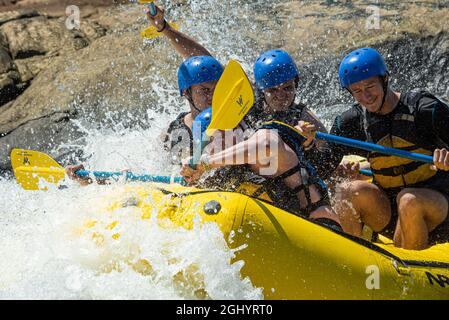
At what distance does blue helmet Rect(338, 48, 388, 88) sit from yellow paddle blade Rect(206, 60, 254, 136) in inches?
25.5

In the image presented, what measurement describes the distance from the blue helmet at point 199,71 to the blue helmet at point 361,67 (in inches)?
35.3

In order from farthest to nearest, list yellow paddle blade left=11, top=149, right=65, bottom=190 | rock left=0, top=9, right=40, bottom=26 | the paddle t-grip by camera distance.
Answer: rock left=0, top=9, right=40, bottom=26
the paddle t-grip
yellow paddle blade left=11, top=149, right=65, bottom=190

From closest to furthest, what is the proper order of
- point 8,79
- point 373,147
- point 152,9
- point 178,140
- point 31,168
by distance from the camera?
point 373,147 < point 178,140 < point 31,168 < point 152,9 < point 8,79

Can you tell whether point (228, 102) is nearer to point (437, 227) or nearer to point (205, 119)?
point (205, 119)

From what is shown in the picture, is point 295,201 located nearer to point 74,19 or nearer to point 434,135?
point 434,135

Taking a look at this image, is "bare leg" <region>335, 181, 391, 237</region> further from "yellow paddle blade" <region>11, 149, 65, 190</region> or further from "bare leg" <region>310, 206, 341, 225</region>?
"yellow paddle blade" <region>11, 149, 65, 190</region>

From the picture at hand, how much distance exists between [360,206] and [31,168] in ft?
7.39

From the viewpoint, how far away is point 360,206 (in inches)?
162

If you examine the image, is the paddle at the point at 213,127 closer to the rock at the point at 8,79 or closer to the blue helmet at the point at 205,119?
the blue helmet at the point at 205,119

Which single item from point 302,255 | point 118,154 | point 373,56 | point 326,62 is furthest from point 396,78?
point 302,255

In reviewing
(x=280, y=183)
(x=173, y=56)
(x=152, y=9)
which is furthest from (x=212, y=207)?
(x=173, y=56)

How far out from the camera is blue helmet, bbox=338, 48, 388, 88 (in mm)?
3902

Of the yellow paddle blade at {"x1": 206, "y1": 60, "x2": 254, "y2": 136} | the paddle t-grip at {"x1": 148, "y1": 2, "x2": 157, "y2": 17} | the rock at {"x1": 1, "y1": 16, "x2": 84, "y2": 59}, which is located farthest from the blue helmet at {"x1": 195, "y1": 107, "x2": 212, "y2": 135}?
the rock at {"x1": 1, "y1": 16, "x2": 84, "y2": 59}

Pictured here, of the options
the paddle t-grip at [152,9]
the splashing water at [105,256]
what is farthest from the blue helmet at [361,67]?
the paddle t-grip at [152,9]
